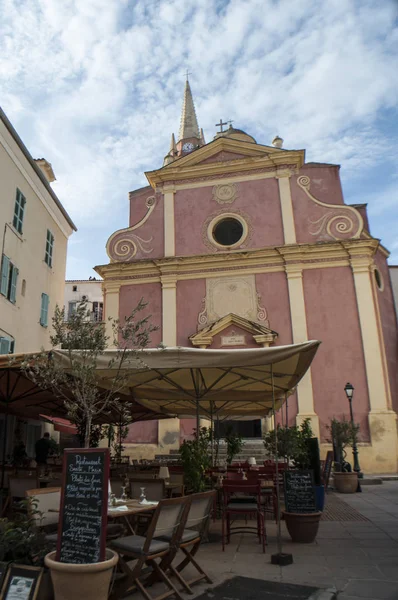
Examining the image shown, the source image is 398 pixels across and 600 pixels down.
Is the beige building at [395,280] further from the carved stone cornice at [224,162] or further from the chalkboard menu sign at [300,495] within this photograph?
the chalkboard menu sign at [300,495]

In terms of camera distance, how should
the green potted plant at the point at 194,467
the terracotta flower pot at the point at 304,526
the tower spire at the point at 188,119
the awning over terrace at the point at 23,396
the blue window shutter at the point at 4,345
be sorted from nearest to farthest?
1. the terracotta flower pot at the point at 304,526
2. the green potted plant at the point at 194,467
3. the awning over terrace at the point at 23,396
4. the blue window shutter at the point at 4,345
5. the tower spire at the point at 188,119

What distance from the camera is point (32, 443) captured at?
16766mm

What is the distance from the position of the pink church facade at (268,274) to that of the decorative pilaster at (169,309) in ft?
0.13

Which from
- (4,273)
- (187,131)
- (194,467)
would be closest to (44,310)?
(4,273)

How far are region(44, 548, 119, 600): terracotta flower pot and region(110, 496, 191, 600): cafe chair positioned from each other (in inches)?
24.7

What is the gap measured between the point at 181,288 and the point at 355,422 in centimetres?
791

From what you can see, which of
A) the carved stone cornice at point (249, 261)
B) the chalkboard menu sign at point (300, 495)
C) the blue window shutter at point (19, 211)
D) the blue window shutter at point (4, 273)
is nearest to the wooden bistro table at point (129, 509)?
the chalkboard menu sign at point (300, 495)

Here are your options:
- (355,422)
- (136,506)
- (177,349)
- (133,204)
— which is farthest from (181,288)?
(136,506)

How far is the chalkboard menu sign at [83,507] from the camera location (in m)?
3.45

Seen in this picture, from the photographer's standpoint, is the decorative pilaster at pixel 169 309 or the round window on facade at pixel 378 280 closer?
the decorative pilaster at pixel 169 309

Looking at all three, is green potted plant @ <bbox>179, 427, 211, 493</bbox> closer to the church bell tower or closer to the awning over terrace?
A: the awning over terrace

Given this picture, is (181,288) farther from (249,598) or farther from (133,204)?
(249,598)

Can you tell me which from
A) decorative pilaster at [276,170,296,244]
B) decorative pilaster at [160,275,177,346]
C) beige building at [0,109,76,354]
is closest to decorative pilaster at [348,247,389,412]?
decorative pilaster at [276,170,296,244]

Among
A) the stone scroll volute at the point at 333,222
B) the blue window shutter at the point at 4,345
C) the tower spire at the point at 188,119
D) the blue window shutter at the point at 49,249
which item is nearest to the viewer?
the blue window shutter at the point at 4,345
